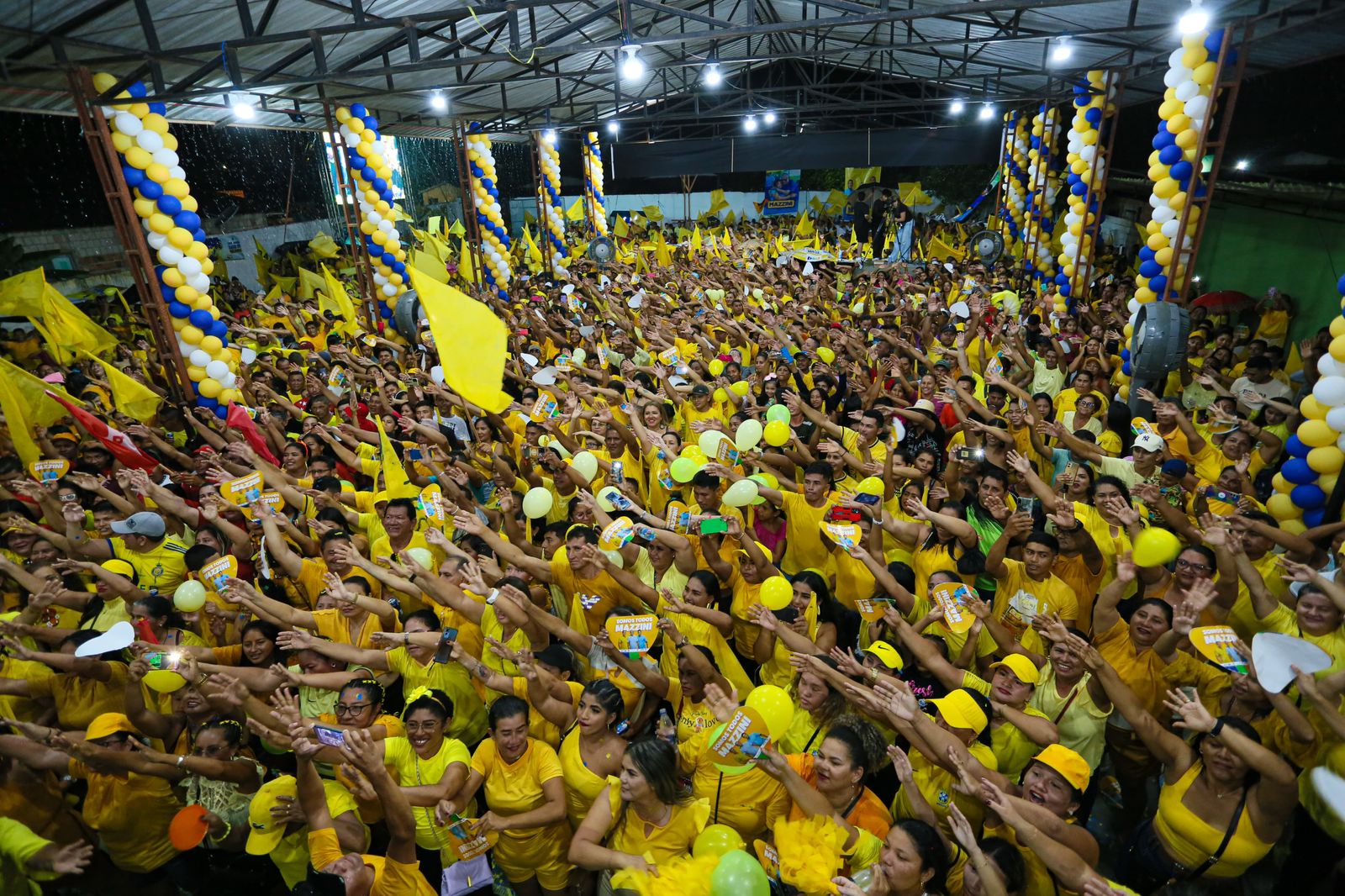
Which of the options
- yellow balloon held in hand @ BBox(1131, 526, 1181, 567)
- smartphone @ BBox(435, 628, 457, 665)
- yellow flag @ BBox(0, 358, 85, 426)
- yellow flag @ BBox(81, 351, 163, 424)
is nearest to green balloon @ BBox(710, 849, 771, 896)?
smartphone @ BBox(435, 628, 457, 665)

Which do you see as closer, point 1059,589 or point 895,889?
point 895,889

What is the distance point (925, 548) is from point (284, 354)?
26.4 feet

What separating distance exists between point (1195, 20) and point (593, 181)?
15.8m

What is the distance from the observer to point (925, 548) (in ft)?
13.8

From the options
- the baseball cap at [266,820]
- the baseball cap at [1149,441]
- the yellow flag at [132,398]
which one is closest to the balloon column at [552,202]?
the yellow flag at [132,398]

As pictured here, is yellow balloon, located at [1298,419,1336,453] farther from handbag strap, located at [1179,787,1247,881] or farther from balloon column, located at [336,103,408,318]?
balloon column, located at [336,103,408,318]

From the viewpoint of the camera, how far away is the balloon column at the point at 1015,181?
15.1 metres

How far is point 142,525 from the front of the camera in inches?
171

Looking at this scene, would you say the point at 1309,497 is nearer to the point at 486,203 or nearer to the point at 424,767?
the point at 424,767

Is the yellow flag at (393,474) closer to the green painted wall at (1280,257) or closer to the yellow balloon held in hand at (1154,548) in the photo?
the yellow balloon held in hand at (1154,548)

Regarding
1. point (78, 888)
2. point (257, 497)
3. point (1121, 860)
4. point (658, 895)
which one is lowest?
point (78, 888)

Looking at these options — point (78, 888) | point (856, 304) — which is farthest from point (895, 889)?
point (856, 304)

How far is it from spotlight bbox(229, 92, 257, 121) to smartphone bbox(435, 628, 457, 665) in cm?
934

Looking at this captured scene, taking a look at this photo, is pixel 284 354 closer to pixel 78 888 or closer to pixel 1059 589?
pixel 78 888
